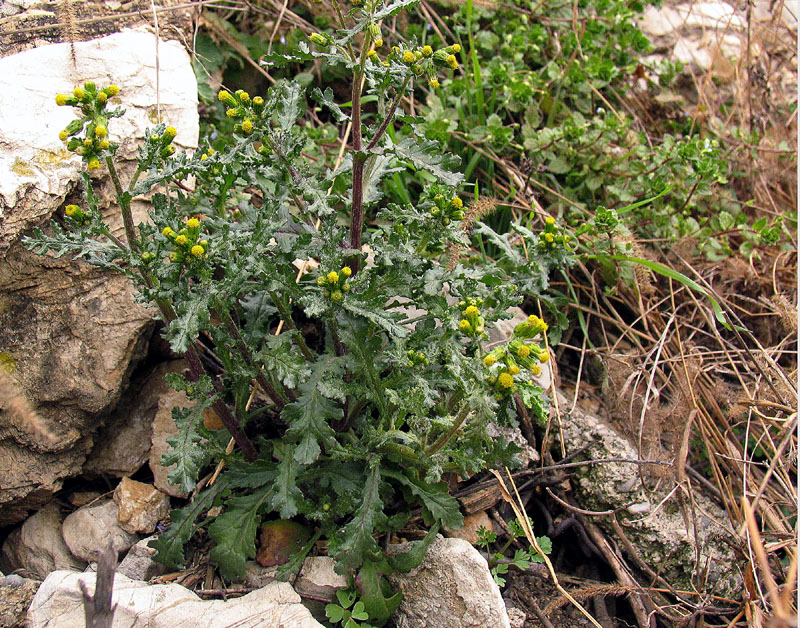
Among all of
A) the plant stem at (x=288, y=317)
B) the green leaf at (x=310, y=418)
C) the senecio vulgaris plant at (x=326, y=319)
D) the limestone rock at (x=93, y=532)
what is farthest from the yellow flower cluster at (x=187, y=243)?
the limestone rock at (x=93, y=532)

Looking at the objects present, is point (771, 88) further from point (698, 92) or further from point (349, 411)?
point (349, 411)

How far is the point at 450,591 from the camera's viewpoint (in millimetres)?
2467

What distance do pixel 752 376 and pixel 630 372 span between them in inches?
25.0

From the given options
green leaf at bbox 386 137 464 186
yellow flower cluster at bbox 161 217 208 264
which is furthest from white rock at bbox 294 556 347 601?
green leaf at bbox 386 137 464 186

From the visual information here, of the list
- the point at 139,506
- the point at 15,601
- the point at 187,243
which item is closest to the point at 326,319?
the point at 187,243

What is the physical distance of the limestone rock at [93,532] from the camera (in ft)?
8.99

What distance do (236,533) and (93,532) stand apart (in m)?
0.74

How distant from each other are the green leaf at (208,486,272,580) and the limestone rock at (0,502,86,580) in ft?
2.40

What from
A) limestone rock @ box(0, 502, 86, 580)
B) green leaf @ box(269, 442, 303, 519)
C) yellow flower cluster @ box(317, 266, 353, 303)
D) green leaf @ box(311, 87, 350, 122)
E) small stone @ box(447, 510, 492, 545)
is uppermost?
green leaf @ box(311, 87, 350, 122)

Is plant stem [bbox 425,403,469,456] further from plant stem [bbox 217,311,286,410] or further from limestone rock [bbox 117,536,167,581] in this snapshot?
limestone rock [bbox 117,536,167,581]

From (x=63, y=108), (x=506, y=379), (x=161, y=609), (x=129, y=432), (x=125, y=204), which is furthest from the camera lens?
(x=129, y=432)

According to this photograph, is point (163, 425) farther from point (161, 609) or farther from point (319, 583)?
point (319, 583)

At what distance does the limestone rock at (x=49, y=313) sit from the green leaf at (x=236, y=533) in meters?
0.78

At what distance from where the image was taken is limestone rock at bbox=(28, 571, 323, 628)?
2234mm
